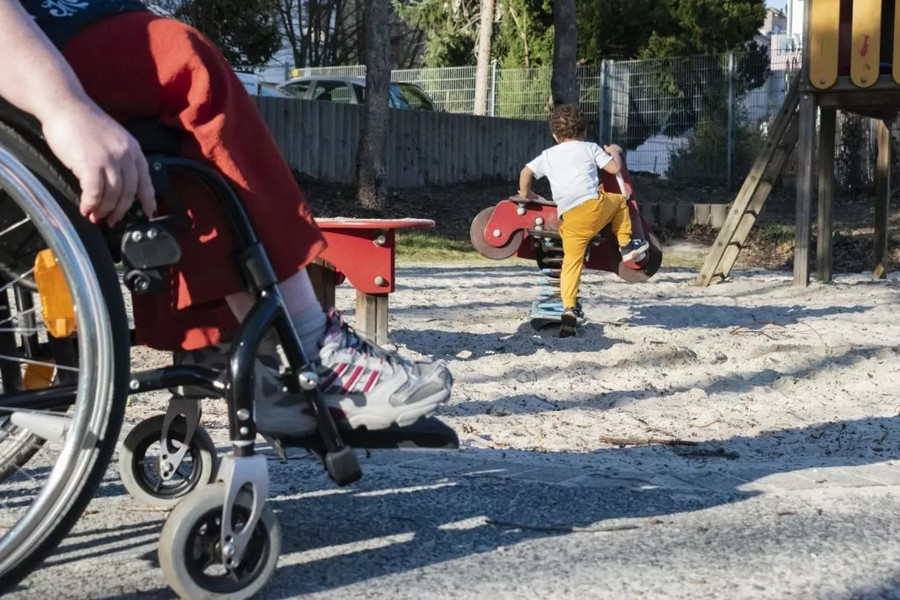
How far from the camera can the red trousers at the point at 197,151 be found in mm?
2166

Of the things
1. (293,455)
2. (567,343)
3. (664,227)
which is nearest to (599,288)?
(567,343)

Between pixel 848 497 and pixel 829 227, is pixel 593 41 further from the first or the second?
pixel 848 497

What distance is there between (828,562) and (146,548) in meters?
1.46

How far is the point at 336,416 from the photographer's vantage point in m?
2.40

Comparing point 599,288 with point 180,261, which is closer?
point 180,261

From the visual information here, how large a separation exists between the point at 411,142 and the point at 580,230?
1107cm

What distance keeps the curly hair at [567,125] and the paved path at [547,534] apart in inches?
152

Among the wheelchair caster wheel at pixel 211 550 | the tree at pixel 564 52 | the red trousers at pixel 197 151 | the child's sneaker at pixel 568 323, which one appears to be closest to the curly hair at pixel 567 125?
the child's sneaker at pixel 568 323

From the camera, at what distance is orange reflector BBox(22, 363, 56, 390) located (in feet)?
8.12

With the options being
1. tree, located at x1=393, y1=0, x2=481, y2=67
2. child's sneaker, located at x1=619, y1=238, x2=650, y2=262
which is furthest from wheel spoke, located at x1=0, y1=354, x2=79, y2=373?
tree, located at x1=393, y1=0, x2=481, y2=67

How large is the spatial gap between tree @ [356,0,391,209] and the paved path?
11322mm

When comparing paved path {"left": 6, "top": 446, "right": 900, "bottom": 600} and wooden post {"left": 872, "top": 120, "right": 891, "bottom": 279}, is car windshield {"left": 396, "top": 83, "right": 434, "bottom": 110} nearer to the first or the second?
wooden post {"left": 872, "top": 120, "right": 891, "bottom": 279}

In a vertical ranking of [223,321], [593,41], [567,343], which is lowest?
[567,343]

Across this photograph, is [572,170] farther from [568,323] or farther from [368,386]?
[368,386]
